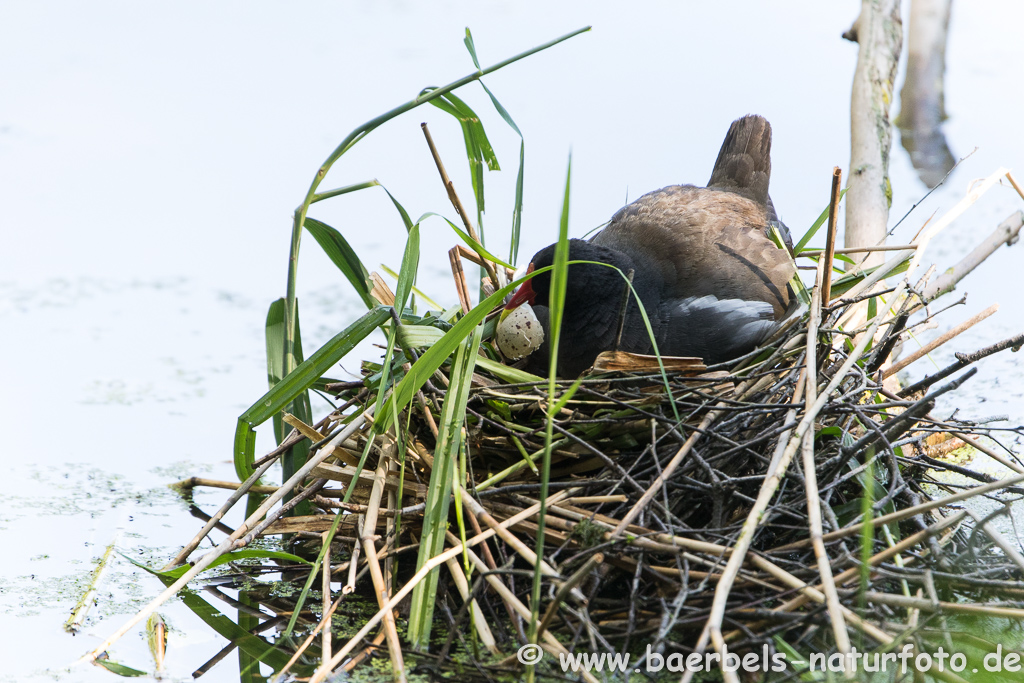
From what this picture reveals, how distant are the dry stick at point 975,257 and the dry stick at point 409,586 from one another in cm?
104

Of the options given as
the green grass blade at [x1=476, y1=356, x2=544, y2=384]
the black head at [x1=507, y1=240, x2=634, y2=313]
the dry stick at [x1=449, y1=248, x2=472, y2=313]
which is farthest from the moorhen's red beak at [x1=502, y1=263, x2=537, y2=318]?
the green grass blade at [x1=476, y1=356, x2=544, y2=384]

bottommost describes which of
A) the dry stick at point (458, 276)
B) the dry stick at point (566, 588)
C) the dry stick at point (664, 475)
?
the dry stick at point (566, 588)

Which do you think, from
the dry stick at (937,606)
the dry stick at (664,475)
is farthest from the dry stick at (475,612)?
the dry stick at (937,606)

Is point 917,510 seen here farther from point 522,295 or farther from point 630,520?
point 522,295

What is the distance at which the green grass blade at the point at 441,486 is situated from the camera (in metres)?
1.42

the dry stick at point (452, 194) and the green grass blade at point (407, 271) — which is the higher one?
the dry stick at point (452, 194)

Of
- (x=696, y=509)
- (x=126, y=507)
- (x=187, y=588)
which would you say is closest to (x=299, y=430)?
(x=187, y=588)

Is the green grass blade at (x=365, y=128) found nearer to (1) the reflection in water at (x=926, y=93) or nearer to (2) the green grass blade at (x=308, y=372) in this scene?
(2) the green grass blade at (x=308, y=372)

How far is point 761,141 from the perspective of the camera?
261 cm

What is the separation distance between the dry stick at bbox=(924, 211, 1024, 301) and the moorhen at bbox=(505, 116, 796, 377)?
1.03 feet

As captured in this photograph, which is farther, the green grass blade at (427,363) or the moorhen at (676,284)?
the moorhen at (676,284)

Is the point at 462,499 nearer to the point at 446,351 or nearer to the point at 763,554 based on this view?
the point at 446,351

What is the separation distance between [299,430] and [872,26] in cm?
248

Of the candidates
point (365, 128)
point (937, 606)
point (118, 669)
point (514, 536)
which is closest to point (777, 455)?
point (937, 606)
